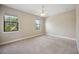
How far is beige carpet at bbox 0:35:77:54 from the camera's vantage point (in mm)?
2600

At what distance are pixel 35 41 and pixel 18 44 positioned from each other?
2.61 feet

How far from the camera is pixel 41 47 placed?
2.98m

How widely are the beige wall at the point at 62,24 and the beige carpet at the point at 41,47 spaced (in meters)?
0.31

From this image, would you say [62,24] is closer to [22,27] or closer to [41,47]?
[41,47]

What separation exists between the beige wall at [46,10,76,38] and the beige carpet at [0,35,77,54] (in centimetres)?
31

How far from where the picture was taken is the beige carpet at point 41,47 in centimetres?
260

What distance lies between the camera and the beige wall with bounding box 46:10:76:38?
2.69 meters

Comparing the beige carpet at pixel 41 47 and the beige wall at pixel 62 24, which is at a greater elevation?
the beige wall at pixel 62 24

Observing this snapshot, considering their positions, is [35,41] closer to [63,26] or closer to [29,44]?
[29,44]

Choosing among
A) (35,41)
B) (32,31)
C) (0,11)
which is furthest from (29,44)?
(0,11)

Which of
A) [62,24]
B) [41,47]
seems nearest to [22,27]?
[41,47]

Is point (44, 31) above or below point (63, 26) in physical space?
below

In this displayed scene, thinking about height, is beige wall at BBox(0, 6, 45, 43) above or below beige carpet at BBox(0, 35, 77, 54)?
above

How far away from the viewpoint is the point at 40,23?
110 inches
